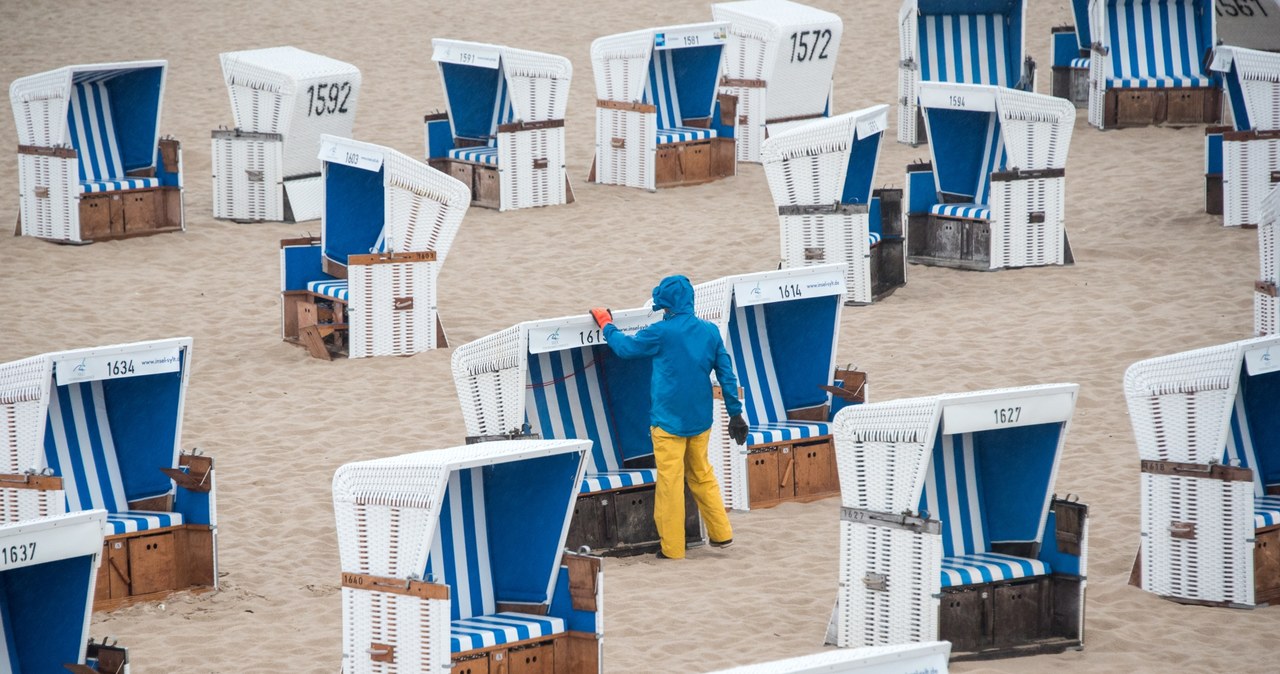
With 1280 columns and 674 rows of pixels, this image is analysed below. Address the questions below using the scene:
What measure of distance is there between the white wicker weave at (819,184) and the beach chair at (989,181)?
1246 mm

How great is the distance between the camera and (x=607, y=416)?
31.5 feet

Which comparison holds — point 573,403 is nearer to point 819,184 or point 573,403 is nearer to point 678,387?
point 678,387

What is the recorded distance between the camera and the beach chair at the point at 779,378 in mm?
9656

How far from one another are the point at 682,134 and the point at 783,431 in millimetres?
8576

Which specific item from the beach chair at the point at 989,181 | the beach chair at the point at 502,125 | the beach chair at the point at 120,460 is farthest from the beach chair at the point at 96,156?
the beach chair at the point at 120,460

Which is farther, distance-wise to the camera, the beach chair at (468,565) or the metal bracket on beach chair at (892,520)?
the metal bracket on beach chair at (892,520)

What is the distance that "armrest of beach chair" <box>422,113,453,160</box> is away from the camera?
17547mm

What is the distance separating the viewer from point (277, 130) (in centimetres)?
1639

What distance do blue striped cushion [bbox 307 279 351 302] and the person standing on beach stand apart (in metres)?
4.23

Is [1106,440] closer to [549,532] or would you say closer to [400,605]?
[549,532]

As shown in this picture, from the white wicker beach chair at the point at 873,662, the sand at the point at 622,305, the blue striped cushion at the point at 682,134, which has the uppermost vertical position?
the blue striped cushion at the point at 682,134

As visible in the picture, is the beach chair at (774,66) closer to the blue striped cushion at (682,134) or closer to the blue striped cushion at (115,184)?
the blue striped cushion at (682,134)

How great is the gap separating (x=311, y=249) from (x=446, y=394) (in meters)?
1.90

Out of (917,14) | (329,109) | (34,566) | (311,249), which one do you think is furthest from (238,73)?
(34,566)
